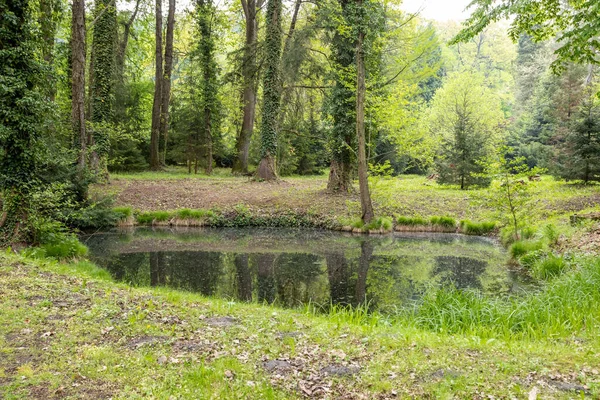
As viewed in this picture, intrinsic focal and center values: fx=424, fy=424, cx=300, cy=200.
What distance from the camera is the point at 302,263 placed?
1116 centimetres

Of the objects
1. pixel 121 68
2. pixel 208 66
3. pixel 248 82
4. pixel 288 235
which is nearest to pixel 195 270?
pixel 288 235

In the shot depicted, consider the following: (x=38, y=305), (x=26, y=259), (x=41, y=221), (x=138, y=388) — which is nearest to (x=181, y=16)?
(x=41, y=221)

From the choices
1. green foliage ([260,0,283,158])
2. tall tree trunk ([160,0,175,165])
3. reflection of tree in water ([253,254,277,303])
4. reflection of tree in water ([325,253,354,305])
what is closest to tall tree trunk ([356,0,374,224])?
reflection of tree in water ([325,253,354,305])

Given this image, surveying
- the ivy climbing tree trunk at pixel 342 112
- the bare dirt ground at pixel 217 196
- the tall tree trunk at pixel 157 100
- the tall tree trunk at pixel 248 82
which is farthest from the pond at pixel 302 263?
the tall tree trunk at pixel 157 100

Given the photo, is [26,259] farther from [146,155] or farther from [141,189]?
[146,155]

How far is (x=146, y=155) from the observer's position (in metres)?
27.8

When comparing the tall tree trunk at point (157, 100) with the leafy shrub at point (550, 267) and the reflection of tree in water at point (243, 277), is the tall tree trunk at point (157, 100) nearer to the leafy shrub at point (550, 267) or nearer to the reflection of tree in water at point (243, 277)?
the reflection of tree in water at point (243, 277)

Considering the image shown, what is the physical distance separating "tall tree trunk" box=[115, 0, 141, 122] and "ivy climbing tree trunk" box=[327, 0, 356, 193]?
12476 mm

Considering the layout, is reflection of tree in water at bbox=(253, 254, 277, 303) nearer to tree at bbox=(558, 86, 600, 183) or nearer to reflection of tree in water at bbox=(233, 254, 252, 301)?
reflection of tree in water at bbox=(233, 254, 252, 301)

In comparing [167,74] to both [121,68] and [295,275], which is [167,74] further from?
[295,275]

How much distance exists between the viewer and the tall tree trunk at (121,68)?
76.7 ft

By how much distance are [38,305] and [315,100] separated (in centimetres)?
2010

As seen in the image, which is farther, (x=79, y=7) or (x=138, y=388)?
(x=79, y=7)

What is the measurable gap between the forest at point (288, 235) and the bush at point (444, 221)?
62mm
